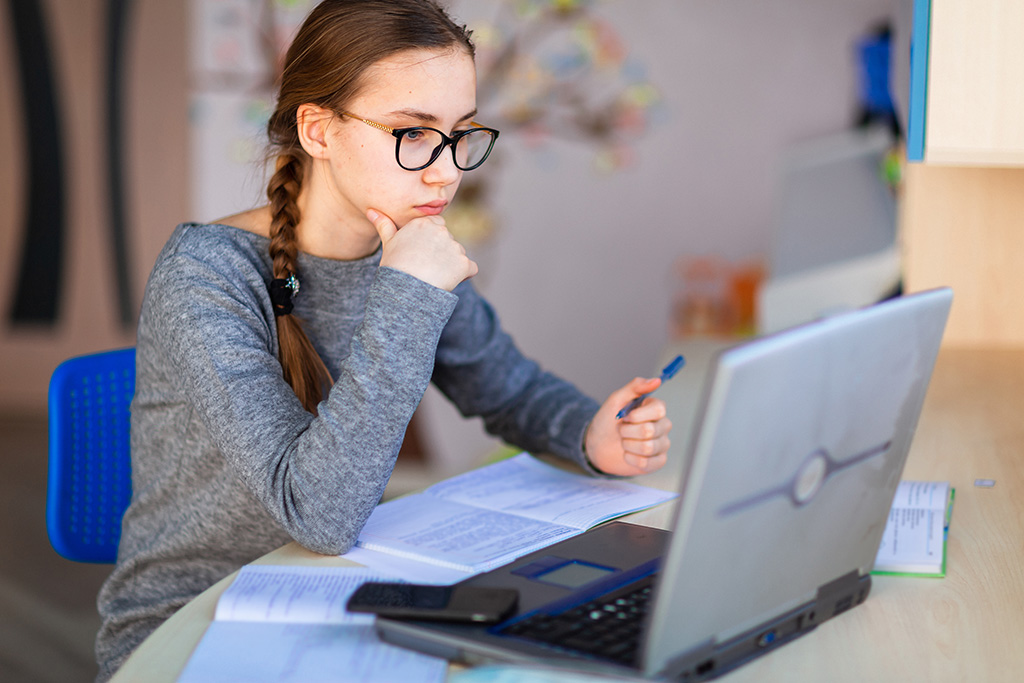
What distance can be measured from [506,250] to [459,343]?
6.59ft

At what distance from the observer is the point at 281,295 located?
1116 mm

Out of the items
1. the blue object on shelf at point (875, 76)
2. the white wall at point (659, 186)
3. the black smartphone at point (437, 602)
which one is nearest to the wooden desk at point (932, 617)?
the black smartphone at point (437, 602)

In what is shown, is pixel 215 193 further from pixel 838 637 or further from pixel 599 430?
pixel 838 637

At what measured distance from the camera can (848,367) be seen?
0.67 meters

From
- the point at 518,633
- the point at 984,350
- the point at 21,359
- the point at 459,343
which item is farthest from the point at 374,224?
the point at 21,359

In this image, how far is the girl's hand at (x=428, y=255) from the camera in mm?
962

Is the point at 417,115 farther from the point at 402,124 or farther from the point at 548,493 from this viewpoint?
the point at 548,493

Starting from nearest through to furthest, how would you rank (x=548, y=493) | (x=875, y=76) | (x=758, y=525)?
1. (x=758, y=525)
2. (x=548, y=493)
3. (x=875, y=76)

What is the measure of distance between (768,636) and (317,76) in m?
0.71

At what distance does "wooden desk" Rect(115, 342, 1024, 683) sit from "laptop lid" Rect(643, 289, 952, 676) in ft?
0.10

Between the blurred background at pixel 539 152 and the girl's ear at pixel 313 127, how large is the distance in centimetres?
201

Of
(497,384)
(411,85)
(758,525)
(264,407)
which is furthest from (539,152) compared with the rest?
(758,525)

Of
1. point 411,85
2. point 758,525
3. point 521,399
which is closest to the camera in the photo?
point 758,525

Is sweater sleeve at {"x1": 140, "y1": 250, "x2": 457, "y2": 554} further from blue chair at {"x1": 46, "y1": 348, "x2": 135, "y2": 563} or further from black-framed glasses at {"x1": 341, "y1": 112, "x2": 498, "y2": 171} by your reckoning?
blue chair at {"x1": 46, "y1": 348, "x2": 135, "y2": 563}
